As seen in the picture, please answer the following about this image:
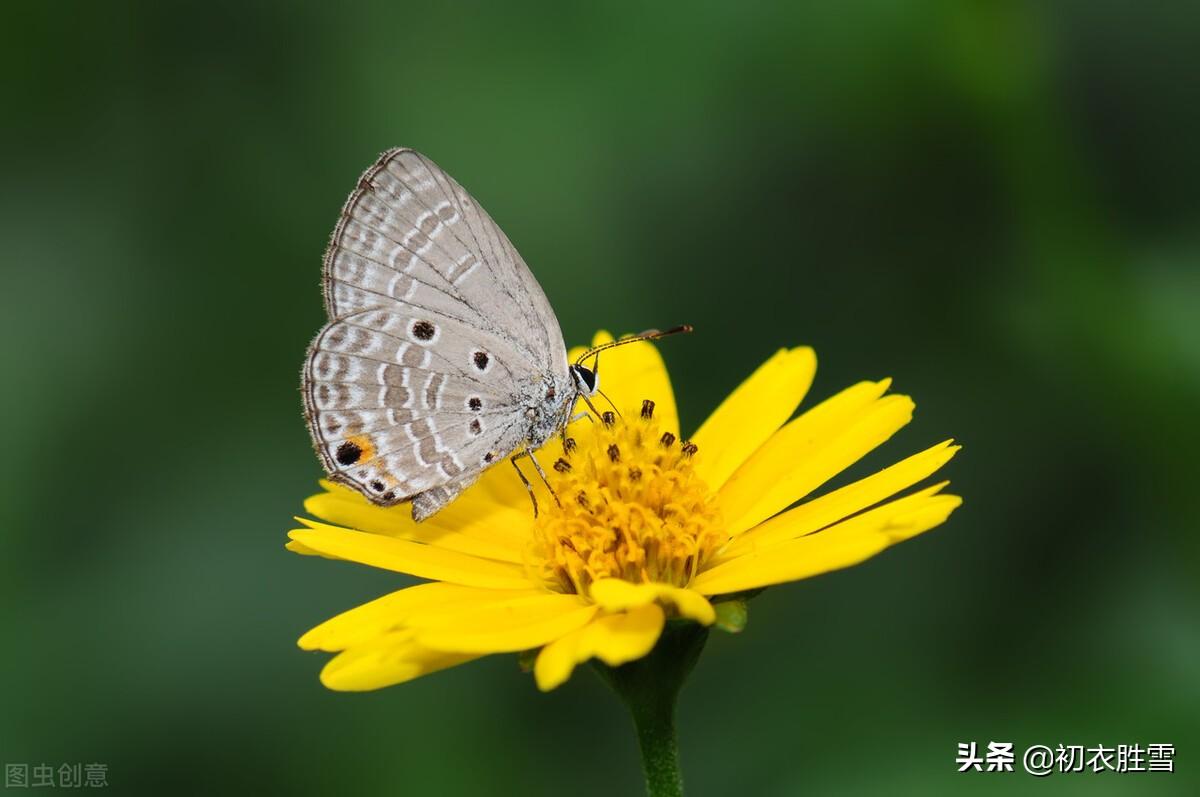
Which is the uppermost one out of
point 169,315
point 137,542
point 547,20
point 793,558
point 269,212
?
point 547,20

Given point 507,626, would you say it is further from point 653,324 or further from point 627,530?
point 653,324

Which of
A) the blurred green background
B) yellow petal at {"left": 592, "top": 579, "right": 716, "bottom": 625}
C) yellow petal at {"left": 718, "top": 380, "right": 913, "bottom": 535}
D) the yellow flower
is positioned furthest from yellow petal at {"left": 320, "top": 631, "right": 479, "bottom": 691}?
the blurred green background

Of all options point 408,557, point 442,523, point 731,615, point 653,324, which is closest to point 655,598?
point 731,615

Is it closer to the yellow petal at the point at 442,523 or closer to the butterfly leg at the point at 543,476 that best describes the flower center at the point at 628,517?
the butterfly leg at the point at 543,476

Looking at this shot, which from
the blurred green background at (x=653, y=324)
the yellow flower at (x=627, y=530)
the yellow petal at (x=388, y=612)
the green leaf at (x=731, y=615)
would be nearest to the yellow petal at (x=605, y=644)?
the yellow flower at (x=627, y=530)

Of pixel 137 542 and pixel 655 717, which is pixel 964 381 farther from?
pixel 137 542

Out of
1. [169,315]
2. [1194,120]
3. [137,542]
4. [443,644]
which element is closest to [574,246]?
[169,315]
